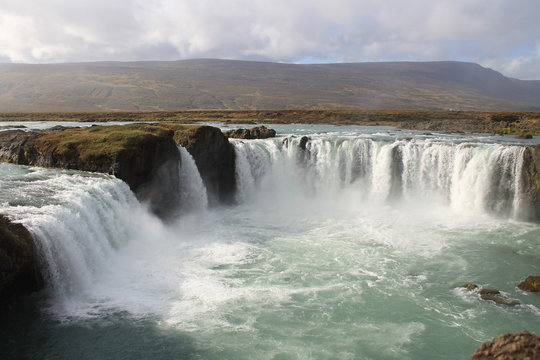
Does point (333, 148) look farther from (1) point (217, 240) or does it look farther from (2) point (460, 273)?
(2) point (460, 273)

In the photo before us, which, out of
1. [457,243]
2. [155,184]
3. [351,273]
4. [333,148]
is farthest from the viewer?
[333,148]

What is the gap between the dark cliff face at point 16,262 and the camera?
37.1 ft

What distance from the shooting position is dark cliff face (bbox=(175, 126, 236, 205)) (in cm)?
2723

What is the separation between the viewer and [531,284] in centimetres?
1493

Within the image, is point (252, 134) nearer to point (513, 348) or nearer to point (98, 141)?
point (98, 141)

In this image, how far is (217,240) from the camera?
67.4 feet

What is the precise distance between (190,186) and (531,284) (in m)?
18.5

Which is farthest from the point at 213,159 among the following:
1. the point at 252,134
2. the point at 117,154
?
the point at 252,134

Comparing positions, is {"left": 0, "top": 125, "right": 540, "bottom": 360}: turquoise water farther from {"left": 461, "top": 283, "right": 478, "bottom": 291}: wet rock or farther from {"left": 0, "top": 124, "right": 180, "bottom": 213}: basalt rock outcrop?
{"left": 0, "top": 124, "right": 180, "bottom": 213}: basalt rock outcrop

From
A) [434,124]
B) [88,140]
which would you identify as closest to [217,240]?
[88,140]

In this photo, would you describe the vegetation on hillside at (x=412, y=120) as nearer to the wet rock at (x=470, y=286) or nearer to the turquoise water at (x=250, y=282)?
Answer: the turquoise water at (x=250, y=282)

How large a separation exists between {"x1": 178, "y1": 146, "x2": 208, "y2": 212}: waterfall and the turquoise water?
6.87ft

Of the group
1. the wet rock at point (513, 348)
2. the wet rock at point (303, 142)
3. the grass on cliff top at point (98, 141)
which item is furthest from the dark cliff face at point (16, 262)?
the wet rock at point (303, 142)

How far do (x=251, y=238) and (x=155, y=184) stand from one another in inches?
255
